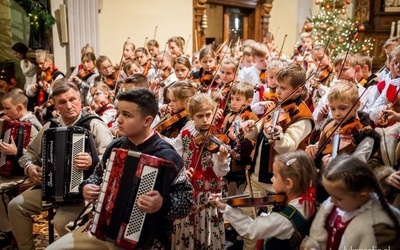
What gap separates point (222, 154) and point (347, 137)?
75 centimetres

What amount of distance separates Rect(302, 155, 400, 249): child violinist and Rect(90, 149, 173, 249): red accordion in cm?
74

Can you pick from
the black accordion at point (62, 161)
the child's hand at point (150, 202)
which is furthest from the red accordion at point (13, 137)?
the child's hand at point (150, 202)

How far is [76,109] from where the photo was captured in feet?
8.95

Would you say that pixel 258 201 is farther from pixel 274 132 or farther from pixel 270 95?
pixel 270 95

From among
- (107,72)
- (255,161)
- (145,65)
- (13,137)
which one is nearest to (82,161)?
(13,137)

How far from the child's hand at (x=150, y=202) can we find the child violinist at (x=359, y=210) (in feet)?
2.42

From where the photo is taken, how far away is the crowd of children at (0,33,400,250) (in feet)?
5.29

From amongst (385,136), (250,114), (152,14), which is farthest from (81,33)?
(385,136)

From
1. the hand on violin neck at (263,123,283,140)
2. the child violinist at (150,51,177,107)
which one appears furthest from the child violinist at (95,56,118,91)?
the hand on violin neck at (263,123,283,140)

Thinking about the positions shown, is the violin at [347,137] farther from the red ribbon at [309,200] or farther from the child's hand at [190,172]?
the child's hand at [190,172]

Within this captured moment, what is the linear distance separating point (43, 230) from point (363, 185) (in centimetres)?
284

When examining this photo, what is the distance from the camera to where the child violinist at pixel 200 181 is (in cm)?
261

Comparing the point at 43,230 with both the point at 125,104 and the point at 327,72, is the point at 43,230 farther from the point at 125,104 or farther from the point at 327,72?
the point at 327,72

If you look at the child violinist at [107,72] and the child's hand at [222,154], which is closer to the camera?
the child's hand at [222,154]
